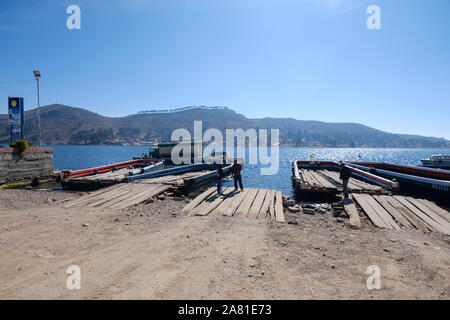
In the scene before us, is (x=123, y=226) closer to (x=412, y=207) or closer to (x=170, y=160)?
(x=412, y=207)

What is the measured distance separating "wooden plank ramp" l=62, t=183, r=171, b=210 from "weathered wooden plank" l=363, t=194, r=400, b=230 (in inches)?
450

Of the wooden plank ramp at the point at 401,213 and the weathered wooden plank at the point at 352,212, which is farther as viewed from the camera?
the weathered wooden plank at the point at 352,212

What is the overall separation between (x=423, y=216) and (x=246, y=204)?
24.9 ft

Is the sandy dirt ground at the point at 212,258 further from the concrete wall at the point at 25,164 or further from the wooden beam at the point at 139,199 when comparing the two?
the concrete wall at the point at 25,164

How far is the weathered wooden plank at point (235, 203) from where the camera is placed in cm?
1003

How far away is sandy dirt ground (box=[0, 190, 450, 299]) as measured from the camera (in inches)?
168

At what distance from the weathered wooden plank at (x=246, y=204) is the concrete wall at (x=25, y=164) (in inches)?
773

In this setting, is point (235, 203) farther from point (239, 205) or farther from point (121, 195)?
point (121, 195)

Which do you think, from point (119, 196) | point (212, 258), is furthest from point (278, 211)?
point (119, 196)

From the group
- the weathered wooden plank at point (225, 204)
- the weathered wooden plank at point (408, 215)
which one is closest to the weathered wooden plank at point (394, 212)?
the weathered wooden plank at point (408, 215)

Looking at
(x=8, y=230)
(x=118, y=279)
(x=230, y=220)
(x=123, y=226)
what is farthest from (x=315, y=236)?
(x=8, y=230)

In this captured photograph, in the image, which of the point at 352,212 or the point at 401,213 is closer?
the point at 401,213

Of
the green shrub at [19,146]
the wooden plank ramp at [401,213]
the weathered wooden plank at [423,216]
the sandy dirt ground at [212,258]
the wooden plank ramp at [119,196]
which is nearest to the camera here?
the sandy dirt ground at [212,258]

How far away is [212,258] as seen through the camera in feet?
18.5
